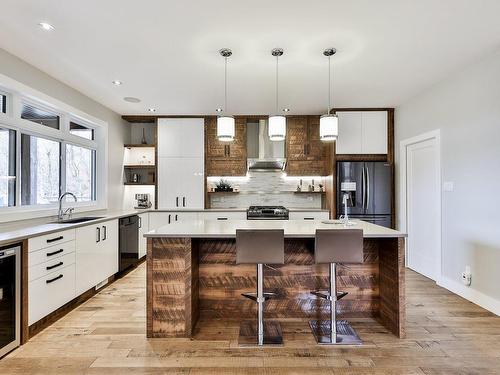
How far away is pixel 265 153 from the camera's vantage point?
5.47m

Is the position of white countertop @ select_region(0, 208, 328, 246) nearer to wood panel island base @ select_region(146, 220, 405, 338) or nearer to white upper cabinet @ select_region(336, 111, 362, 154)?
wood panel island base @ select_region(146, 220, 405, 338)

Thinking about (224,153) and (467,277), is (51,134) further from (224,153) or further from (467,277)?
(467,277)

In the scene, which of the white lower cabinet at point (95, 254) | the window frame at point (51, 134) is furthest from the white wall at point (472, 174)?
the window frame at point (51, 134)

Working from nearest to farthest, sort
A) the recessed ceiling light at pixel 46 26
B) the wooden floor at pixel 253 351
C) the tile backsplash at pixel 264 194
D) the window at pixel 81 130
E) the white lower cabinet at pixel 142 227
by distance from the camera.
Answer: the wooden floor at pixel 253 351, the recessed ceiling light at pixel 46 26, the window at pixel 81 130, the white lower cabinet at pixel 142 227, the tile backsplash at pixel 264 194

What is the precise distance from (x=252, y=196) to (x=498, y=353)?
13.8 feet

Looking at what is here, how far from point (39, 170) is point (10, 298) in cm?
183

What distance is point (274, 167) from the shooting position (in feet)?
18.1

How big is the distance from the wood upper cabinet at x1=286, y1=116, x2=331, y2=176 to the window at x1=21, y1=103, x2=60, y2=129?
3.68 meters

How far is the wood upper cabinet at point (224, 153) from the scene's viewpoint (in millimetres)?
5516

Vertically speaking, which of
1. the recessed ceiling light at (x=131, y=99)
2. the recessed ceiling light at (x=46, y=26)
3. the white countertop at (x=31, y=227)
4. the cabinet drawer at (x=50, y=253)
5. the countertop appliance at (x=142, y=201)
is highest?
the recessed ceiling light at (x=46, y=26)

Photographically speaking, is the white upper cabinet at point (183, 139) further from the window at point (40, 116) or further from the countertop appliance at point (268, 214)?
the window at point (40, 116)

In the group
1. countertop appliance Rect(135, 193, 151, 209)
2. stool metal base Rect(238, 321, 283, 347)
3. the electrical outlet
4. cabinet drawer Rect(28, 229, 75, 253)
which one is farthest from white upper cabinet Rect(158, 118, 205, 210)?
the electrical outlet

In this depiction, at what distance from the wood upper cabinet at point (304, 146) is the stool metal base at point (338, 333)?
10.4ft

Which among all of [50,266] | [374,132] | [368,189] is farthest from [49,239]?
[374,132]
